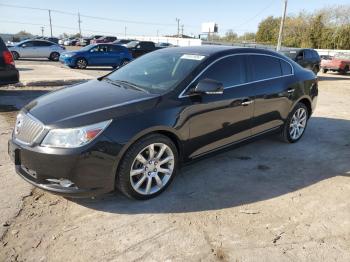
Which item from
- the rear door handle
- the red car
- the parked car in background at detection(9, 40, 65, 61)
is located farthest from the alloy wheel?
the rear door handle

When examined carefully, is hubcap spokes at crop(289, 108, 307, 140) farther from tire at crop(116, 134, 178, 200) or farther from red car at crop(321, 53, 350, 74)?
red car at crop(321, 53, 350, 74)

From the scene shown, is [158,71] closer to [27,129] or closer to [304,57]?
[27,129]

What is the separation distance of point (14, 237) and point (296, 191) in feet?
10.3

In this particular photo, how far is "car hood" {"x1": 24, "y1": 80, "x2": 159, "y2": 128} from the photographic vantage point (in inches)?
139

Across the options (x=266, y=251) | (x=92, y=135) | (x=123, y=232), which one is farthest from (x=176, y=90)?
(x=266, y=251)

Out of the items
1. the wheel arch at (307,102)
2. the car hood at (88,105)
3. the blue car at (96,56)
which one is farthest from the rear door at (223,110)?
A: the blue car at (96,56)

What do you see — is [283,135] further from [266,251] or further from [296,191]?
[266,251]

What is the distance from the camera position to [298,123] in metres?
6.24

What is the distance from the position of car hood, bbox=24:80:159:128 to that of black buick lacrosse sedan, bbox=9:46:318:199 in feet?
0.03

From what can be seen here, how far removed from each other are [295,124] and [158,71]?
2836 mm

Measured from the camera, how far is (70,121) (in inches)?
136

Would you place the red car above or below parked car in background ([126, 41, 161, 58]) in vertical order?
below

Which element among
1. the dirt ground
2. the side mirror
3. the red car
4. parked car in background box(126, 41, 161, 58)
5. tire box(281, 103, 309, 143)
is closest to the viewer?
the dirt ground

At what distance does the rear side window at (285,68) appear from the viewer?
574 centimetres
